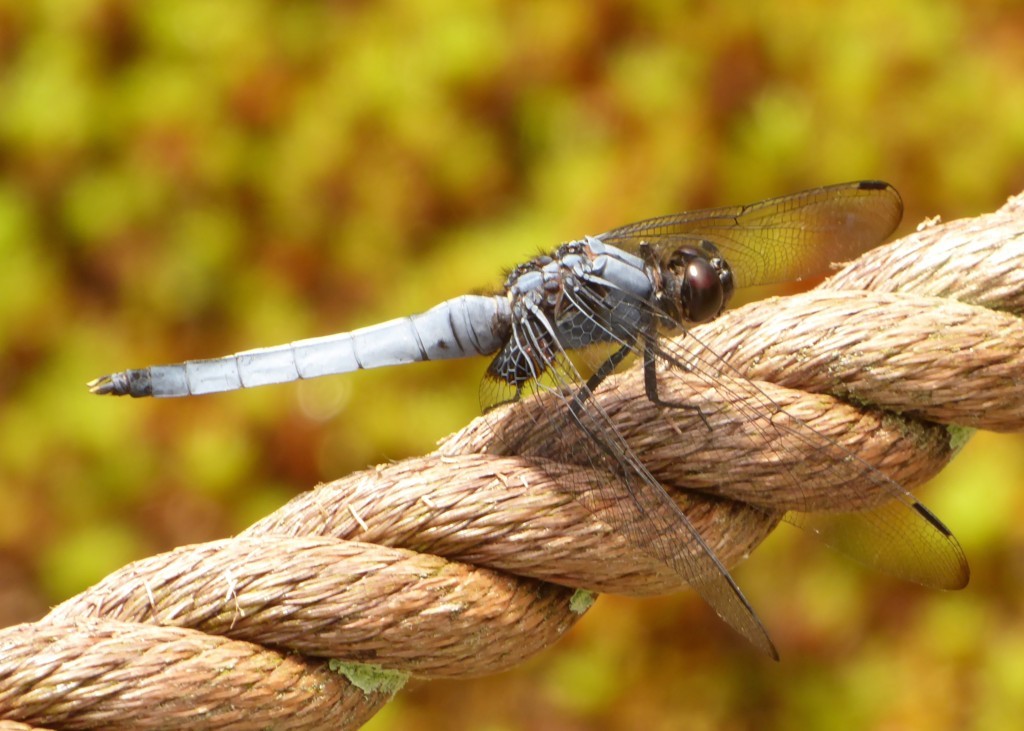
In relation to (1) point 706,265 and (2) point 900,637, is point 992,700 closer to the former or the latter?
(2) point 900,637

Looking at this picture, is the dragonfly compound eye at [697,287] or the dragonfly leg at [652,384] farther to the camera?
the dragonfly compound eye at [697,287]

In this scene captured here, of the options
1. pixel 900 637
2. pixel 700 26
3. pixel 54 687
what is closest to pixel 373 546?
pixel 54 687

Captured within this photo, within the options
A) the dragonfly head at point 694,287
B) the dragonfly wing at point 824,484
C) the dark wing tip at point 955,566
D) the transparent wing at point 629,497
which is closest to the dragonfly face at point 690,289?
the dragonfly head at point 694,287

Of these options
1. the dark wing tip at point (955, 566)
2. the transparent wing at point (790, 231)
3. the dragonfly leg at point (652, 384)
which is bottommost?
the dark wing tip at point (955, 566)

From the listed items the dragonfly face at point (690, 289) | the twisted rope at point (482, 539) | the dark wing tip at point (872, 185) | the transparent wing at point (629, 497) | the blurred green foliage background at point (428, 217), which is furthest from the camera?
the blurred green foliage background at point (428, 217)

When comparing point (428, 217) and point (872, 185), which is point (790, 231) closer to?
point (872, 185)

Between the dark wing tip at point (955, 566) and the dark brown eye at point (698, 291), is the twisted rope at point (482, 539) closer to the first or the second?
the dark wing tip at point (955, 566)

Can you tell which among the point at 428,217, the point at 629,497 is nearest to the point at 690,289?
the point at 629,497
